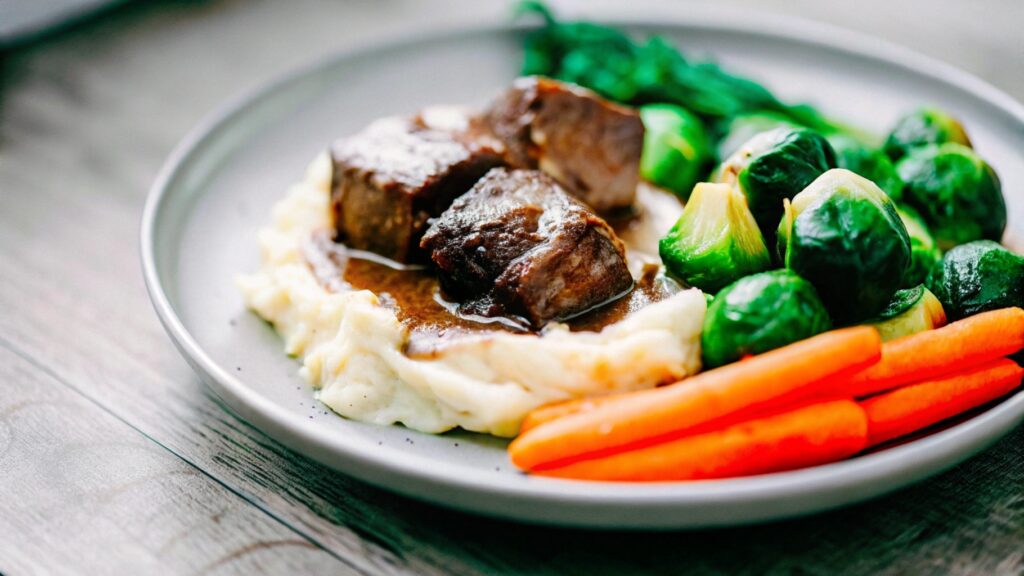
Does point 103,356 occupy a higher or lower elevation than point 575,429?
lower

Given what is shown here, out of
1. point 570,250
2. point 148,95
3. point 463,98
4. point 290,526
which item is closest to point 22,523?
point 290,526

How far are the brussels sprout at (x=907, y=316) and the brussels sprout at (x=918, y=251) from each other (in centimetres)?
21

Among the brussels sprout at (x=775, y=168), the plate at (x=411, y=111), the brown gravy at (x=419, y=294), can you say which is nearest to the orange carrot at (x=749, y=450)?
the plate at (x=411, y=111)

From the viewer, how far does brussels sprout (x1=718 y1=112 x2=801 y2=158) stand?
16.3 ft

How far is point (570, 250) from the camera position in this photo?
3705 millimetres

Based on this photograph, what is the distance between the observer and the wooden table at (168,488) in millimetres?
3049

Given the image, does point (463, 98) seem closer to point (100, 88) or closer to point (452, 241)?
point (452, 241)

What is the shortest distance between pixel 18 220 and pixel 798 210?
14.3 feet

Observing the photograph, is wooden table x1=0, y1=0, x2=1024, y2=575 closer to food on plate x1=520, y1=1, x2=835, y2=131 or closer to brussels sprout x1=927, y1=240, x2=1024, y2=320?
brussels sprout x1=927, y1=240, x2=1024, y2=320

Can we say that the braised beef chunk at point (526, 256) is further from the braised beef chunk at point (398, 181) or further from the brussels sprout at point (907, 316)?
the brussels sprout at point (907, 316)

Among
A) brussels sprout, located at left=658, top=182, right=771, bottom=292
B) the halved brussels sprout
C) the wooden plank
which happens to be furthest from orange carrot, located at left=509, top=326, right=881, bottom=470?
the halved brussels sprout

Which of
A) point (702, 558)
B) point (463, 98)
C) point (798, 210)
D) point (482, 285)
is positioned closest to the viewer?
point (702, 558)

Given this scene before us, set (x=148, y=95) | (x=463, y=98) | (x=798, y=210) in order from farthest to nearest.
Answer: (x=148, y=95) → (x=463, y=98) → (x=798, y=210)

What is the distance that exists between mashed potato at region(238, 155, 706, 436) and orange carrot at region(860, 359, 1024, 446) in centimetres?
68
